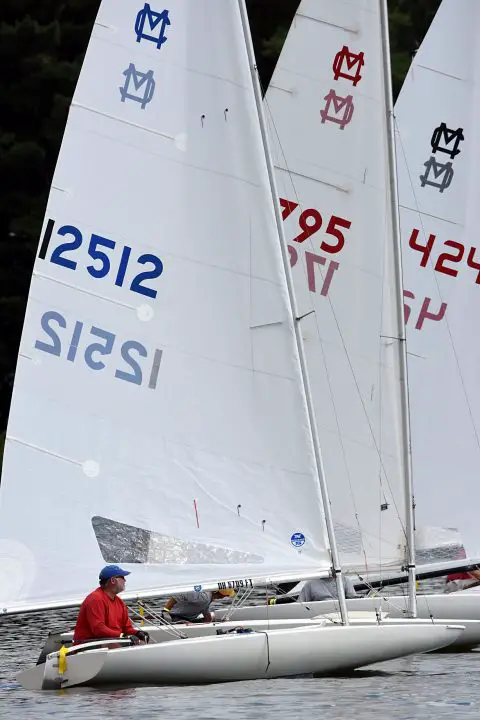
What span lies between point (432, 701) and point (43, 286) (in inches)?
175

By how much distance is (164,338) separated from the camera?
1568 centimetres

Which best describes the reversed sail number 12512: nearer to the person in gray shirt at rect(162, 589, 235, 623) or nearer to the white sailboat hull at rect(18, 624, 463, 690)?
the white sailboat hull at rect(18, 624, 463, 690)

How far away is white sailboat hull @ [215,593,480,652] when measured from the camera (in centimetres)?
1848

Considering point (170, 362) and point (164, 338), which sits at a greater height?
point (164, 338)

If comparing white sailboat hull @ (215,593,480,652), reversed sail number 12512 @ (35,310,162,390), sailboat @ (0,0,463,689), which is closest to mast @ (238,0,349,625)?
sailboat @ (0,0,463,689)

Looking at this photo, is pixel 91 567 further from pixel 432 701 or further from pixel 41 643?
pixel 41 643

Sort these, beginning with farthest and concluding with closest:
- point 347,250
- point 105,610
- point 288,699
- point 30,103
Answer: point 30,103, point 347,250, point 105,610, point 288,699

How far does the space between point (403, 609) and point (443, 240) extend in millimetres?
4356

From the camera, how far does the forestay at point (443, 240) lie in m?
20.3

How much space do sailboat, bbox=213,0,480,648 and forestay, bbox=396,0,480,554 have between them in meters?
1.48

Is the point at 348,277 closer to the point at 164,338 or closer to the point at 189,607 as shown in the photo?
the point at 189,607

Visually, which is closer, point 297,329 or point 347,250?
point 297,329

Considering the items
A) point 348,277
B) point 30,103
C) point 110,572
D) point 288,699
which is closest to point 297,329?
point 110,572

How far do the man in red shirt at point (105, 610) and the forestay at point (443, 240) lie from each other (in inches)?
224
